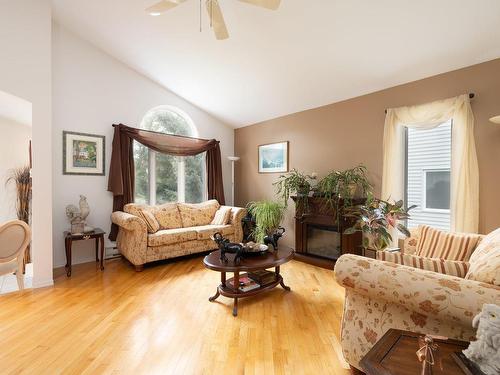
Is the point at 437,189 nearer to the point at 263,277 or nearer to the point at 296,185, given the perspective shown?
the point at 296,185

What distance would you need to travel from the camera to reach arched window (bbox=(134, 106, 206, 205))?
4.60 m

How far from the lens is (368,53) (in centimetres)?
293

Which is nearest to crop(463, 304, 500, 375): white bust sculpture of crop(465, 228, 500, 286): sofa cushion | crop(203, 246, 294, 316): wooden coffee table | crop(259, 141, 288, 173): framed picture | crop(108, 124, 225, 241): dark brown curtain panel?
crop(465, 228, 500, 286): sofa cushion

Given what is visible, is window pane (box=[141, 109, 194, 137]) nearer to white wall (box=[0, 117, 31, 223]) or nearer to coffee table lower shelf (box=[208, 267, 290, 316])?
white wall (box=[0, 117, 31, 223])

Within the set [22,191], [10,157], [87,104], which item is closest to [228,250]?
[87,104]

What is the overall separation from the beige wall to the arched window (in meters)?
1.01

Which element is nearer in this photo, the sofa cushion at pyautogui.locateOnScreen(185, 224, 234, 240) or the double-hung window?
the double-hung window

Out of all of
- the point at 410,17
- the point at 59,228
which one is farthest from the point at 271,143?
the point at 59,228

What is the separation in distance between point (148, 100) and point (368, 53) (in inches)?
142

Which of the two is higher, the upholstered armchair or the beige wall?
the beige wall

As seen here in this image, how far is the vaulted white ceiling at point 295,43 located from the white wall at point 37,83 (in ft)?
2.16

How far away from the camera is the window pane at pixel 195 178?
520cm

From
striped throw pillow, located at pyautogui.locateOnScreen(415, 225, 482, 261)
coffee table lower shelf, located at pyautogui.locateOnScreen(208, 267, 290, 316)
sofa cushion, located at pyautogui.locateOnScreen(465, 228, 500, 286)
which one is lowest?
coffee table lower shelf, located at pyautogui.locateOnScreen(208, 267, 290, 316)

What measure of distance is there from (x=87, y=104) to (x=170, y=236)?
2.44 meters
